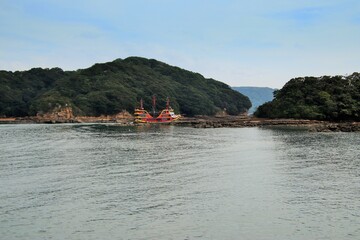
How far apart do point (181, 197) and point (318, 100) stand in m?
95.6

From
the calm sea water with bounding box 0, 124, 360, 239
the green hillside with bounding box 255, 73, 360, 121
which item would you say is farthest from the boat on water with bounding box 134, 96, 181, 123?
the calm sea water with bounding box 0, 124, 360, 239

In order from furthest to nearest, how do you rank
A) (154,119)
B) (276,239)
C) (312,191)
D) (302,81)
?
(154,119)
(302,81)
(312,191)
(276,239)

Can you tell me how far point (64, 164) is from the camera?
39.1 metres

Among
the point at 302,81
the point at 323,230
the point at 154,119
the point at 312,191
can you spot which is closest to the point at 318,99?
the point at 302,81

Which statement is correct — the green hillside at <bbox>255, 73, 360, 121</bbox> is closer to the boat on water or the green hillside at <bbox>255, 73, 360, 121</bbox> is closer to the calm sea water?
the boat on water

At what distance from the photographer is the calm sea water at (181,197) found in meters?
18.8

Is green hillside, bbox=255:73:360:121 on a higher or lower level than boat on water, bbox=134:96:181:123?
higher

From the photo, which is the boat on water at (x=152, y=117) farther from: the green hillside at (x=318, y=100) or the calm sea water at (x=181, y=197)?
the calm sea water at (x=181, y=197)

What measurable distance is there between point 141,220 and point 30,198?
27.1 ft

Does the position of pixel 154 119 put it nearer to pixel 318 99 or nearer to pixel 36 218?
pixel 318 99

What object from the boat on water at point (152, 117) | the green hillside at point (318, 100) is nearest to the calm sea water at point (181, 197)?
the green hillside at point (318, 100)

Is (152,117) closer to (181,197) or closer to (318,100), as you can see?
(318,100)

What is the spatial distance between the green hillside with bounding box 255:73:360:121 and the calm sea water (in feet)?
218

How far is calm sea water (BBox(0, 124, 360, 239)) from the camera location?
61.7 feet
